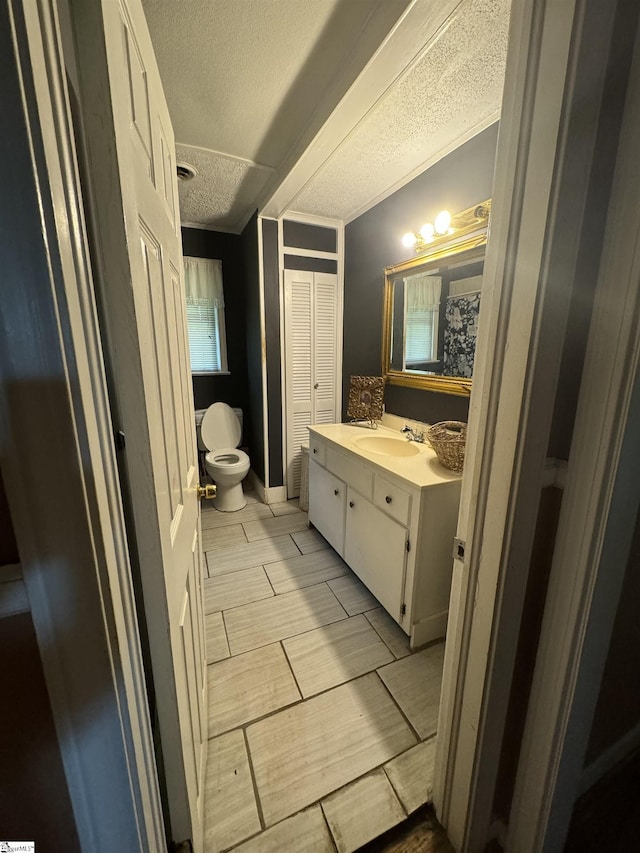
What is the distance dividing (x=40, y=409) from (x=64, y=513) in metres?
0.13

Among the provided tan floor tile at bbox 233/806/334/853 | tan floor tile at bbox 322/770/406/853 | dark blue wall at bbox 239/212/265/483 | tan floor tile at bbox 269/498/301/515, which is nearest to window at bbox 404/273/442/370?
dark blue wall at bbox 239/212/265/483

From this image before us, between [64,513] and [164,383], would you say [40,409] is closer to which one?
[64,513]

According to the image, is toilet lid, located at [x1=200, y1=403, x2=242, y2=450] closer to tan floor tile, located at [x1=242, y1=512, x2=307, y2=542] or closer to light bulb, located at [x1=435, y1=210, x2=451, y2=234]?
tan floor tile, located at [x1=242, y1=512, x2=307, y2=542]

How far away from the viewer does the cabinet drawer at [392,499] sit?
148 cm

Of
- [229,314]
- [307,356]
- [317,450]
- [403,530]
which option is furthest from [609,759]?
[229,314]

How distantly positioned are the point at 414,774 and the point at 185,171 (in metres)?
3.19

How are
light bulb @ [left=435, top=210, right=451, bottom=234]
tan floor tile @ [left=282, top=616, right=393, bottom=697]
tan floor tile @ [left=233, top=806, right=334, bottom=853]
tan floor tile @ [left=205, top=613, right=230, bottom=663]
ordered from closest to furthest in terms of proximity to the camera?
tan floor tile @ [left=233, top=806, right=334, bottom=853] < tan floor tile @ [left=282, top=616, right=393, bottom=697] < tan floor tile @ [left=205, top=613, right=230, bottom=663] < light bulb @ [left=435, top=210, right=451, bottom=234]

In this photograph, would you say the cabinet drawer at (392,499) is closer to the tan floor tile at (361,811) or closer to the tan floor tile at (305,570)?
the tan floor tile at (305,570)

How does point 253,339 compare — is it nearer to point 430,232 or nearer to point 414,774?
point 430,232

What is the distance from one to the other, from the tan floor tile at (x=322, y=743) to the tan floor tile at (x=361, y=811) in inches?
1.3

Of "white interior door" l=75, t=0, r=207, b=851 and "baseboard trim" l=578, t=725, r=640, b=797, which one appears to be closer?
"white interior door" l=75, t=0, r=207, b=851

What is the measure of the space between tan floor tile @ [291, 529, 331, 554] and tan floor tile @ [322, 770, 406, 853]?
4.24 ft

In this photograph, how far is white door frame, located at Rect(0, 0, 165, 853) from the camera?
33cm

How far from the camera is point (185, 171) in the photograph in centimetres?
206
